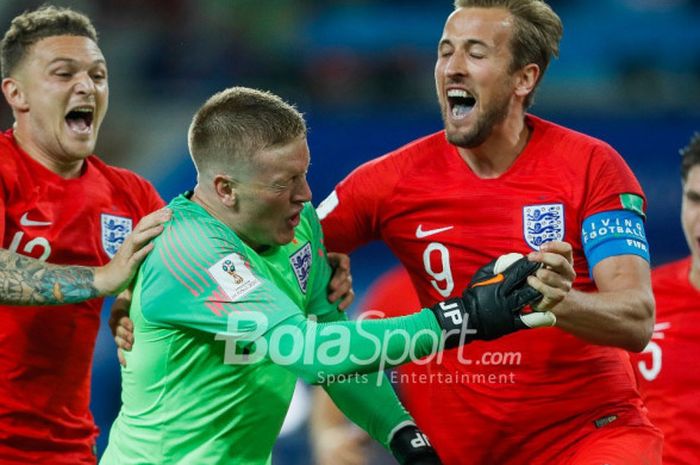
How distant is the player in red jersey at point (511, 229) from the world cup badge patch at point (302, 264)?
474mm

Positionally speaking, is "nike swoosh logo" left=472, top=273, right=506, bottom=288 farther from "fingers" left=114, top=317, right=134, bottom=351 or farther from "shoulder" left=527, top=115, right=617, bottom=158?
"fingers" left=114, top=317, right=134, bottom=351

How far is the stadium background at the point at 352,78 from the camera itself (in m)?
10.0

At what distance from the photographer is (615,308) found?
13.8ft

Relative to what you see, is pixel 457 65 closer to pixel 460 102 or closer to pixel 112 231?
pixel 460 102

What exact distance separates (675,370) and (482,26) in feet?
6.36

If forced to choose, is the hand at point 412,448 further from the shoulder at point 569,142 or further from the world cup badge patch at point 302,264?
the shoulder at point 569,142

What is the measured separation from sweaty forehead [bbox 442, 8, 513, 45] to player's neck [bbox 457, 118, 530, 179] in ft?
1.16

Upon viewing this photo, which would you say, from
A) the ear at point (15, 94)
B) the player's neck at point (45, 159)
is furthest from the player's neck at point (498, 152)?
the ear at point (15, 94)

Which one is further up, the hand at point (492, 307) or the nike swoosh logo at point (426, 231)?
the nike swoosh logo at point (426, 231)

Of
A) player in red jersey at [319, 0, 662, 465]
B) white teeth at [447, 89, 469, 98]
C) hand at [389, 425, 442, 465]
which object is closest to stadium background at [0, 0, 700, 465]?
player in red jersey at [319, 0, 662, 465]

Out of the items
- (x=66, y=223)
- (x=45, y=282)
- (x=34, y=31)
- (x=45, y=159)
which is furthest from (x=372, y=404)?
(x=34, y=31)

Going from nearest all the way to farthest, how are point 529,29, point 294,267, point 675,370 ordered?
point 294,267, point 529,29, point 675,370

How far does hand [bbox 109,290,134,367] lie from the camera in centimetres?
430

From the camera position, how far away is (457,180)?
4734 mm
